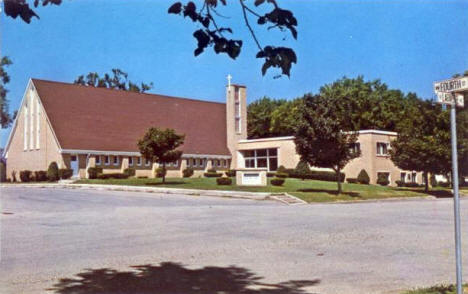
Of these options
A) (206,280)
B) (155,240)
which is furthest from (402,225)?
(206,280)

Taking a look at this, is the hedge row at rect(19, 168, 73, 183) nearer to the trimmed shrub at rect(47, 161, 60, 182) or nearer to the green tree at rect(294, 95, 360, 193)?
the trimmed shrub at rect(47, 161, 60, 182)

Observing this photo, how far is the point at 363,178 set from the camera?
49750mm

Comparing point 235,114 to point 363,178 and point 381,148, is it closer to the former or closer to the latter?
point 381,148

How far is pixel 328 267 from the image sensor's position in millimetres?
9109

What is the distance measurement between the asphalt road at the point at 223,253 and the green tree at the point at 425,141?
20609mm

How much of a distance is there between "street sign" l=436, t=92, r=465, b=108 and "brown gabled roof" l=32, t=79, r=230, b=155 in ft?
144

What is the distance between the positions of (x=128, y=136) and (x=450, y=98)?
48.1 m

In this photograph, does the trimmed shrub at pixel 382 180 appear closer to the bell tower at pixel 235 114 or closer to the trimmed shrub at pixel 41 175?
the bell tower at pixel 235 114

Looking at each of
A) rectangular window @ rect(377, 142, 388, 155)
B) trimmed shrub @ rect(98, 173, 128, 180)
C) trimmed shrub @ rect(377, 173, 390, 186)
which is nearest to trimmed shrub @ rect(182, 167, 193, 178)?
trimmed shrub @ rect(98, 173, 128, 180)

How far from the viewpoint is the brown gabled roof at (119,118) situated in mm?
49062

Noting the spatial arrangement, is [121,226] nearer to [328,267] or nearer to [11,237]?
[11,237]

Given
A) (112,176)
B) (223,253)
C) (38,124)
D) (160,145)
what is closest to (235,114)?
(112,176)

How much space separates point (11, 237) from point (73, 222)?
373 centimetres

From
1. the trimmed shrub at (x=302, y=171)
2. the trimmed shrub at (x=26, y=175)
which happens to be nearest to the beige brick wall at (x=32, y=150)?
the trimmed shrub at (x=26, y=175)
